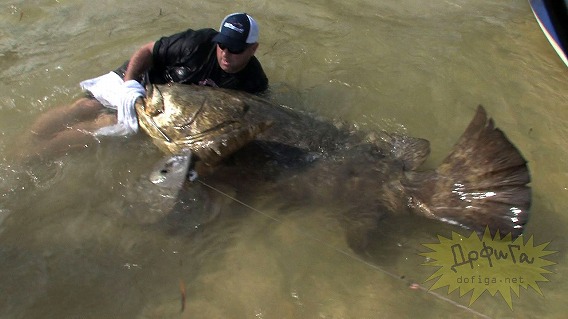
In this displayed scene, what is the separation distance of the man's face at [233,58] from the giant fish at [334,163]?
0.32m

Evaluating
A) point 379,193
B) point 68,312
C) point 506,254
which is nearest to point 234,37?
point 379,193

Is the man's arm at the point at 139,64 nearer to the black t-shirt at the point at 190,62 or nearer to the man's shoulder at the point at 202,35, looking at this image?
the black t-shirt at the point at 190,62

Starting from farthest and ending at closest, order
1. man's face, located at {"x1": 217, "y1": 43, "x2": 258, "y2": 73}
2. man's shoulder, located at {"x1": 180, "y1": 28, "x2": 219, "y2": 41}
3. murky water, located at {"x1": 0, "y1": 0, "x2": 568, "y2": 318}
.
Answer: man's shoulder, located at {"x1": 180, "y1": 28, "x2": 219, "y2": 41}, man's face, located at {"x1": 217, "y1": 43, "x2": 258, "y2": 73}, murky water, located at {"x1": 0, "y1": 0, "x2": 568, "y2": 318}

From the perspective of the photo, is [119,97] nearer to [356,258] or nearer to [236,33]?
[236,33]

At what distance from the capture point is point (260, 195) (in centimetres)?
393

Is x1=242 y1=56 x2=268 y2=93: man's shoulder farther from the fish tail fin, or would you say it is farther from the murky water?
the fish tail fin

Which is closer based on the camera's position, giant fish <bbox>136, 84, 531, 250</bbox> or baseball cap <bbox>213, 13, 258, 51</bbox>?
giant fish <bbox>136, 84, 531, 250</bbox>

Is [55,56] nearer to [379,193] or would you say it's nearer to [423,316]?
[379,193]

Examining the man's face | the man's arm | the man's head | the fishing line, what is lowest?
the fishing line

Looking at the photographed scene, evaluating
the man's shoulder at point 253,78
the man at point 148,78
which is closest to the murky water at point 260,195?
the man at point 148,78

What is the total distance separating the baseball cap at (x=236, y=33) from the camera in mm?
3926

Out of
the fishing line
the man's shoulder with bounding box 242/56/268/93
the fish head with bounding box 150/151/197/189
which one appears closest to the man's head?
the man's shoulder with bounding box 242/56/268/93

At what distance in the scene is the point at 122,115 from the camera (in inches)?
154

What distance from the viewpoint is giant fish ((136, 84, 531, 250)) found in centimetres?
348
